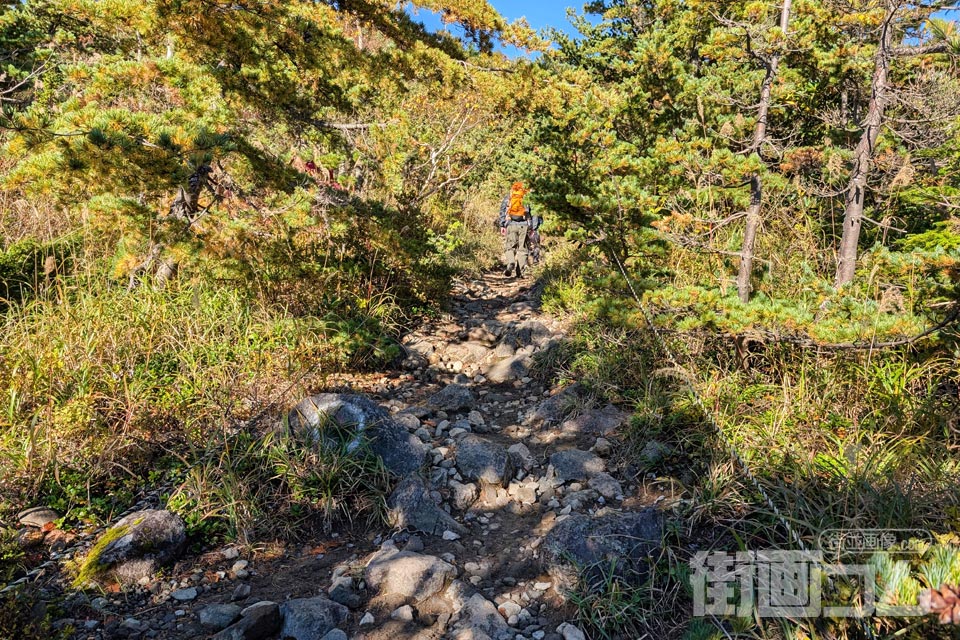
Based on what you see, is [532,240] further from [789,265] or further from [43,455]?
[43,455]

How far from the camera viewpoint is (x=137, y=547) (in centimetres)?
311

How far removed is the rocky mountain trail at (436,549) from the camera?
2.83 meters

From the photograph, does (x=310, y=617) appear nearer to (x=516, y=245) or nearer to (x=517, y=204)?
(x=517, y=204)

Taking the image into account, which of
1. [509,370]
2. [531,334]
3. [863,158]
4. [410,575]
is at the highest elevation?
[863,158]

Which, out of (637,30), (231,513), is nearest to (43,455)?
(231,513)

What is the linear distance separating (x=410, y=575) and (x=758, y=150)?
13.6 ft

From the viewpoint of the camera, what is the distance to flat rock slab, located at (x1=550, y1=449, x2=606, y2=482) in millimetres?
4164

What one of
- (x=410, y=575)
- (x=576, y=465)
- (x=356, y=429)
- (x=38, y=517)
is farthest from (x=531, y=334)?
(x=38, y=517)

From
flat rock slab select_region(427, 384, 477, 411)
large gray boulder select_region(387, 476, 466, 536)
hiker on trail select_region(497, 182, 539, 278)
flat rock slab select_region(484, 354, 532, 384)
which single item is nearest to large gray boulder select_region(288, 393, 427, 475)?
large gray boulder select_region(387, 476, 466, 536)

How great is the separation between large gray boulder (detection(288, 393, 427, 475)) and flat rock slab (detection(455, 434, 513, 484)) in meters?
0.31

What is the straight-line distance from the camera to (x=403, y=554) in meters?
3.28

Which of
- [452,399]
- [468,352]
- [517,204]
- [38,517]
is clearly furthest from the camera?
[517,204]

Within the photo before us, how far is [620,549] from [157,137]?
393 centimetres

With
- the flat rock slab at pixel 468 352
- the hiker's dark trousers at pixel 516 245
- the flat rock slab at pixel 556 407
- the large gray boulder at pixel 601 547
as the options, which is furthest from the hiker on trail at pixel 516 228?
the large gray boulder at pixel 601 547
